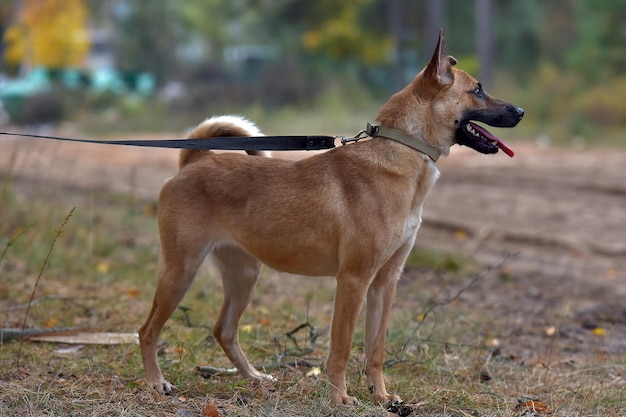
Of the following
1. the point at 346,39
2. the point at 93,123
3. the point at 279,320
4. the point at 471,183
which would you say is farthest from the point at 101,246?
the point at 346,39

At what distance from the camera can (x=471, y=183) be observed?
1539 centimetres

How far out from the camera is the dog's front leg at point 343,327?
5117 mm

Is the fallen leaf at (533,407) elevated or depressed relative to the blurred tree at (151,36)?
depressed

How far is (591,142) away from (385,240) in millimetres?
17378

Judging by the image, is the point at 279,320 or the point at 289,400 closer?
the point at 289,400

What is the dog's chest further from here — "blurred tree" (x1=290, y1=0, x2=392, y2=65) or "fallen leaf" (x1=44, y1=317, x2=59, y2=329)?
"blurred tree" (x1=290, y1=0, x2=392, y2=65)

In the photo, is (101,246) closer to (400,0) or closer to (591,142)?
(591,142)

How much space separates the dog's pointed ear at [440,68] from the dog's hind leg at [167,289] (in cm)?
163

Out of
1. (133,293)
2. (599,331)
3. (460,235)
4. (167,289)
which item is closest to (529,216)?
(460,235)

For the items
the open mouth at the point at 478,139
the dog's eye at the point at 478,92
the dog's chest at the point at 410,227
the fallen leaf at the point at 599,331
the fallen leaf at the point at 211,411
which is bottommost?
the fallen leaf at the point at 211,411

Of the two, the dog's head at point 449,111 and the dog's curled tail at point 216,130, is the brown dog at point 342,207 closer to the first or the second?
the dog's head at point 449,111

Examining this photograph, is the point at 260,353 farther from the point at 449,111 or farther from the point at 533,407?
the point at 449,111

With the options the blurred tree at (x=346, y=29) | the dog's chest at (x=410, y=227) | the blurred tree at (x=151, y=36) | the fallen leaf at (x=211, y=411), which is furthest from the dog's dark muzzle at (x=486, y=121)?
the blurred tree at (x=151, y=36)

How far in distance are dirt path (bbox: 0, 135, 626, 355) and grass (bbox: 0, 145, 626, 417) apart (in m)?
0.52
